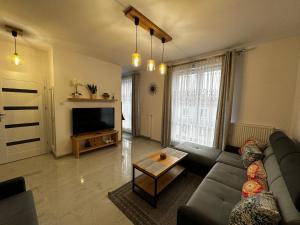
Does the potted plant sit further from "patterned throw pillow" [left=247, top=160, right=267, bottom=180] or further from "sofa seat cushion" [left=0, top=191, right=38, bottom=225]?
"patterned throw pillow" [left=247, top=160, right=267, bottom=180]

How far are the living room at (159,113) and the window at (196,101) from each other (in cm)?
3

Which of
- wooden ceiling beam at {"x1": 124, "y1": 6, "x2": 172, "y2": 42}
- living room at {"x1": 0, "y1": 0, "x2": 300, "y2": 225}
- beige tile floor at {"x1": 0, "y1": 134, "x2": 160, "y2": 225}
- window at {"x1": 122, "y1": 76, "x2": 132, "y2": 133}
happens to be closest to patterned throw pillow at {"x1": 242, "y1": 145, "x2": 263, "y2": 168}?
living room at {"x1": 0, "y1": 0, "x2": 300, "y2": 225}

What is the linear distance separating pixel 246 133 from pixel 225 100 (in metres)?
0.81

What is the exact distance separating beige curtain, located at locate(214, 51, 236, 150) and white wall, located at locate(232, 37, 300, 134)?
0.21 m

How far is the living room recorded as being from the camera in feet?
4.62

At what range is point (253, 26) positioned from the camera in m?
1.99

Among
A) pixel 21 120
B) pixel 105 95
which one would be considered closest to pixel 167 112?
pixel 105 95

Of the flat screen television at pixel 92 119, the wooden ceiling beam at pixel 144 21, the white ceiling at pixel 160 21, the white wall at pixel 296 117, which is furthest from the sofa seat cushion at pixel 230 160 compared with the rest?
the flat screen television at pixel 92 119

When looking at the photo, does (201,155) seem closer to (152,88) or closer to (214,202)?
(214,202)

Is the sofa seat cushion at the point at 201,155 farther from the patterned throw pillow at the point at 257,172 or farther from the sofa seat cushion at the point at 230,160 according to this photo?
the patterned throw pillow at the point at 257,172

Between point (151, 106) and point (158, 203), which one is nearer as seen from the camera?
point (158, 203)

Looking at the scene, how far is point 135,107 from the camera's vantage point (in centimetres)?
491

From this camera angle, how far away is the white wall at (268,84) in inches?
91.0

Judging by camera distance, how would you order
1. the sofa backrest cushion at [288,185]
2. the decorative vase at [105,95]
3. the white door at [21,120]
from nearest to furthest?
the sofa backrest cushion at [288,185] < the white door at [21,120] < the decorative vase at [105,95]
